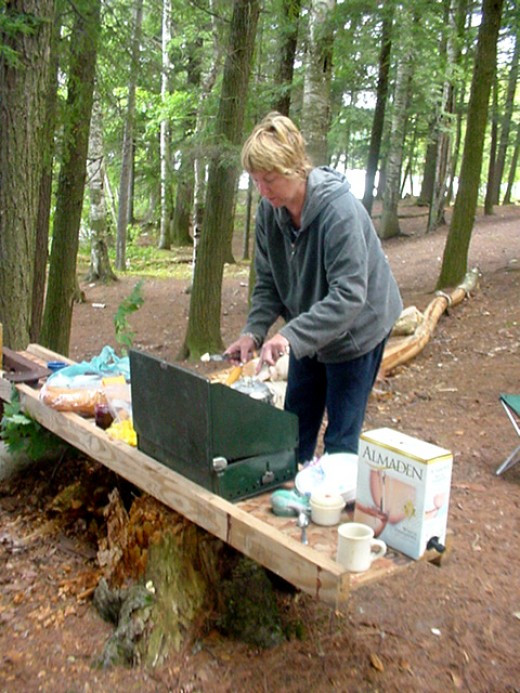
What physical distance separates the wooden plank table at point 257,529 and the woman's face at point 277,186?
109 cm

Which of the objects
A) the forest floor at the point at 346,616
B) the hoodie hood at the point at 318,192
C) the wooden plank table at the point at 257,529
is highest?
the hoodie hood at the point at 318,192

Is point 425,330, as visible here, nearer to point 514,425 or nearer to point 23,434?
point 514,425

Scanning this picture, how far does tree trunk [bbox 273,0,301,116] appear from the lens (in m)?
8.41

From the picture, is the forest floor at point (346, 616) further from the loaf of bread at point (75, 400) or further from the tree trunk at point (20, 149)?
the tree trunk at point (20, 149)

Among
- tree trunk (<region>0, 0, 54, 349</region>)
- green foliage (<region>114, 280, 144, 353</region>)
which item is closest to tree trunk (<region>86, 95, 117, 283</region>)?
tree trunk (<region>0, 0, 54, 349</region>)

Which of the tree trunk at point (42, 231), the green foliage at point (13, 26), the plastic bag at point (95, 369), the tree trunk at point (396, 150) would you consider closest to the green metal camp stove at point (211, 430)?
the plastic bag at point (95, 369)

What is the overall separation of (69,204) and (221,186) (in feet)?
5.45

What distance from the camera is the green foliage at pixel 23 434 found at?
3492 mm

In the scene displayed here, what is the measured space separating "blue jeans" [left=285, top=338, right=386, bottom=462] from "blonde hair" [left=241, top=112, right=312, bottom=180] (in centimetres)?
79

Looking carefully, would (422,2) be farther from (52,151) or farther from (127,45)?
(52,151)

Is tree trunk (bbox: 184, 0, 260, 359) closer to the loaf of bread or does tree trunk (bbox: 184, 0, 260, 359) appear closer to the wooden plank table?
the loaf of bread

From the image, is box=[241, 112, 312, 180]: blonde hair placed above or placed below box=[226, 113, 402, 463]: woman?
above

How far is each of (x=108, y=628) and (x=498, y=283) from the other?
28.8ft

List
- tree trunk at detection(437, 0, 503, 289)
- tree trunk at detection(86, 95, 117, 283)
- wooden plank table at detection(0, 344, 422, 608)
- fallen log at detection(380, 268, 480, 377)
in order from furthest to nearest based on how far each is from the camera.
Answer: tree trunk at detection(86, 95, 117, 283), tree trunk at detection(437, 0, 503, 289), fallen log at detection(380, 268, 480, 377), wooden plank table at detection(0, 344, 422, 608)
